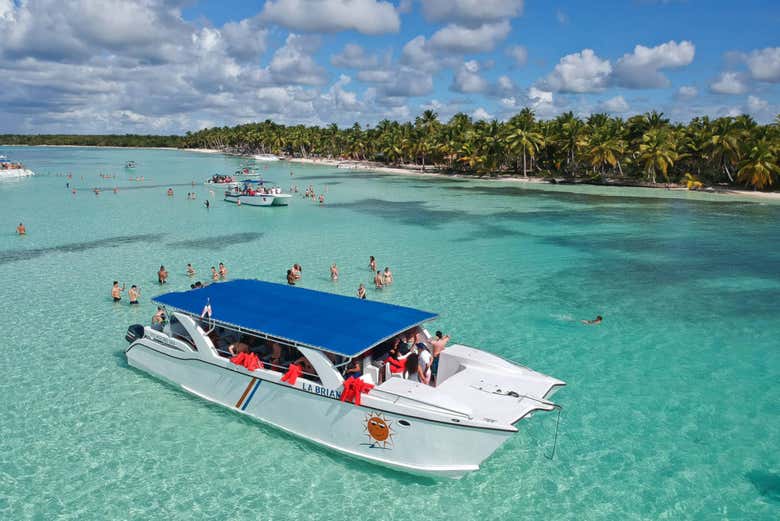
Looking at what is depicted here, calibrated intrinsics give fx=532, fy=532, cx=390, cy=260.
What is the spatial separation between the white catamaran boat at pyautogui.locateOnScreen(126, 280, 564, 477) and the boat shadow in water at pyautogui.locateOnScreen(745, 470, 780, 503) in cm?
437

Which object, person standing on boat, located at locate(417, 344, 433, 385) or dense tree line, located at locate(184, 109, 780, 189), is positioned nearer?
person standing on boat, located at locate(417, 344, 433, 385)

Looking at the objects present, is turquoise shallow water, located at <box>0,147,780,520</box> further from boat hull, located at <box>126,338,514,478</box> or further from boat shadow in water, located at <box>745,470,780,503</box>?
boat hull, located at <box>126,338,514,478</box>

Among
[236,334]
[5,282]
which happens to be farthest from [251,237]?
[236,334]

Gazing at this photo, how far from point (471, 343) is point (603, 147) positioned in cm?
6974

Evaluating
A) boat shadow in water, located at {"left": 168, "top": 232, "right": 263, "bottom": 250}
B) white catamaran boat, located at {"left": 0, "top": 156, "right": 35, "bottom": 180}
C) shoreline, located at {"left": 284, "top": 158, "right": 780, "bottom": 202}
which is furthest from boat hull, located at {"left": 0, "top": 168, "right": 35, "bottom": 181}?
boat shadow in water, located at {"left": 168, "top": 232, "right": 263, "bottom": 250}

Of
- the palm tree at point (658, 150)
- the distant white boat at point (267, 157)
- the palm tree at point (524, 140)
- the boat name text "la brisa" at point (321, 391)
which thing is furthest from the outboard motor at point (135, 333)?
the distant white boat at point (267, 157)

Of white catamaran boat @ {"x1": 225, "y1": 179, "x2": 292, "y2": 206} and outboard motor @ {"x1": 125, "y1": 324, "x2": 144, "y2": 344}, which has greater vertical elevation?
white catamaran boat @ {"x1": 225, "y1": 179, "x2": 292, "y2": 206}

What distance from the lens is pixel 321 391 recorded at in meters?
12.0

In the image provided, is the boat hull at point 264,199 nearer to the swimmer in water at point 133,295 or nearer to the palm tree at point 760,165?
the swimmer in water at point 133,295

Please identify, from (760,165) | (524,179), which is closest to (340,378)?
(760,165)

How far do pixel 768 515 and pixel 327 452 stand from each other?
9073mm

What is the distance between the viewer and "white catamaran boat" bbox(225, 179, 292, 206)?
58.0 meters

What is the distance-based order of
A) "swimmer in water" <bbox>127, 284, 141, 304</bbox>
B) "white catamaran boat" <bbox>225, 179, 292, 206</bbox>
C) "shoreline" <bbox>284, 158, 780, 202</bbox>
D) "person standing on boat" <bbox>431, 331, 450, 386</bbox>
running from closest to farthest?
"person standing on boat" <bbox>431, 331, 450, 386</bbox>, "swimmer in water" <bbox>127, 284, 141, 304</bbox>, "white catamaran boat" <bbox>225, 179, 292, 206</bbox>, "shoreline" <bbox>284, 158, 780, 202</bbox>

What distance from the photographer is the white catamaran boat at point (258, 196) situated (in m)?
58.0
